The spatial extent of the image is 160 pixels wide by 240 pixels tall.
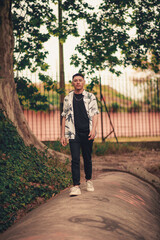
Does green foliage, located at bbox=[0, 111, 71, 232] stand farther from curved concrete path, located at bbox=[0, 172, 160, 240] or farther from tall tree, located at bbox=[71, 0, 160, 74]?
tall tree, located at bbox=[71, 0, 160, 74]

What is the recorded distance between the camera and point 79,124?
130 inches

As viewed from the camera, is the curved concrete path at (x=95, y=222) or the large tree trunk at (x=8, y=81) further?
the large tree trunk at (x=8, y=81)

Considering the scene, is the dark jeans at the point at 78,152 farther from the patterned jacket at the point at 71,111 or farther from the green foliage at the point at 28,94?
the green foliage at the point at 28,94

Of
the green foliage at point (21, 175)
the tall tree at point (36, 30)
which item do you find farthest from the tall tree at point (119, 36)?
the green foliage at point (21, 175)

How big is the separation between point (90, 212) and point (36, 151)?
120 inches

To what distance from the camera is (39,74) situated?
7.85 metres

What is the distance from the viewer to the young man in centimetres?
326

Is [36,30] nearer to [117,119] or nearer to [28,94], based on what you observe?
[28,94]

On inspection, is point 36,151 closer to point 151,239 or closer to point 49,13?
point 151,239

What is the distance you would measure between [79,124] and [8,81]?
8.13ft

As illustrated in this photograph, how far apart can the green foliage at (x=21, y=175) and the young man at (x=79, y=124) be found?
3.21ft

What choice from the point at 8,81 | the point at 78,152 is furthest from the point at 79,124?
the point at 8,81

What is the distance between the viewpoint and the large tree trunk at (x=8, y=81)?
197 inches

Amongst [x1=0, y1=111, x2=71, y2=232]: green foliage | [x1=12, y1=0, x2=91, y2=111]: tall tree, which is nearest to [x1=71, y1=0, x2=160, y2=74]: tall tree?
[x1=12, y1=0, x2=91, y2=111]: tall tree
